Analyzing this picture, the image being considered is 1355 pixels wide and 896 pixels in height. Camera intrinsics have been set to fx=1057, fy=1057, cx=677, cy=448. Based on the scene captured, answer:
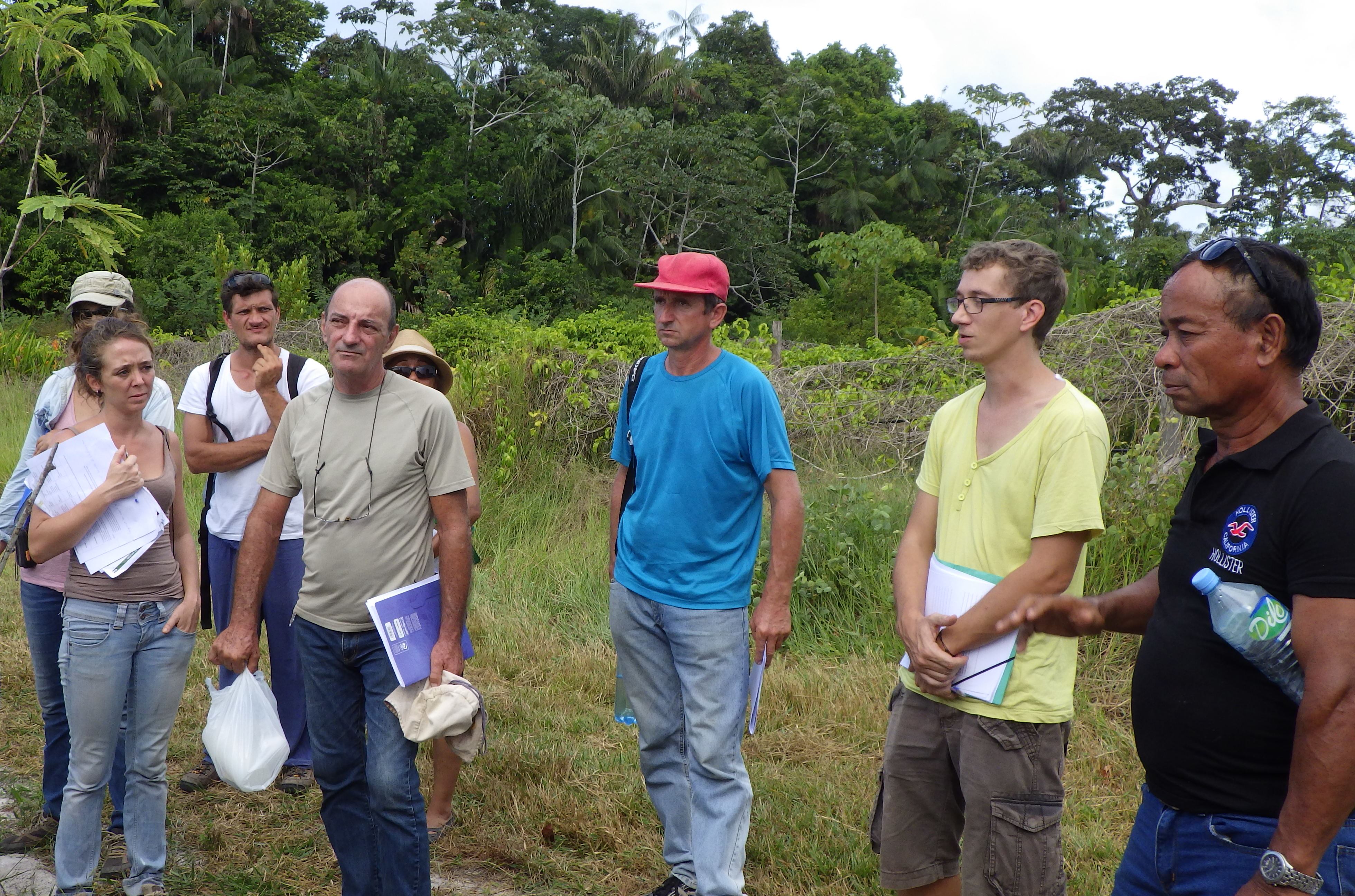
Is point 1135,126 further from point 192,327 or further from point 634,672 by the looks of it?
point 634,672

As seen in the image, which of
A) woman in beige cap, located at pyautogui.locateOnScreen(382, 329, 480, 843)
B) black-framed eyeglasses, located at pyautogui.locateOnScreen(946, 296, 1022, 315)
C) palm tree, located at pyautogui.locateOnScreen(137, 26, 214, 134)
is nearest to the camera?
black-framed eyeglasses, located at pyautogui.locateOnScreen(946, 296, 1022, 315)

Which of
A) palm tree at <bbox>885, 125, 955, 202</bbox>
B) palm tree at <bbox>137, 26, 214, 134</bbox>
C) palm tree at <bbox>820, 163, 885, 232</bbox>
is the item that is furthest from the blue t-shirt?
palm tree at <bbox>885, 125, 955, 202</bbox>

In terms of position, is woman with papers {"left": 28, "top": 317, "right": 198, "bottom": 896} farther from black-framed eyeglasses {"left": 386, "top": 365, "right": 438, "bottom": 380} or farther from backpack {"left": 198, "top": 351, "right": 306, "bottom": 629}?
black-framed eyeglasses {"left": 386, "top": 365, "right": 438, "bottom": 380}

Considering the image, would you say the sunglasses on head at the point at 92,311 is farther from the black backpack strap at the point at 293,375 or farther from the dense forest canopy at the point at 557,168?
the dense forest canopy at the point at 557,168

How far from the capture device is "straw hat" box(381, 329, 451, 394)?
4180mm

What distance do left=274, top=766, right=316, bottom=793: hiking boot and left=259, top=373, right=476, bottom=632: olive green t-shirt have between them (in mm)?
1561

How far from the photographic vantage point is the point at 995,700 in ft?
8.60

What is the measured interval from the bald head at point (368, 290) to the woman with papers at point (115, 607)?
31.3 inches

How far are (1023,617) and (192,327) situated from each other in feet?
90.5

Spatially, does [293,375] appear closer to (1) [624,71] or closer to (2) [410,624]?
(2) [410,624]

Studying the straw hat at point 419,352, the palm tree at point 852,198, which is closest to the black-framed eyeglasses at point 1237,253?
the straw hat at point 419,352

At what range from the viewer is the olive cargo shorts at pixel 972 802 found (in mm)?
2598

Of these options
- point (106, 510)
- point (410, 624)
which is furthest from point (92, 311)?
point (410, 624)

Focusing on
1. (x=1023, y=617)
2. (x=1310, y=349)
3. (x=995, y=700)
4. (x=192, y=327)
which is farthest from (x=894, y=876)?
(x=192, y=327)
